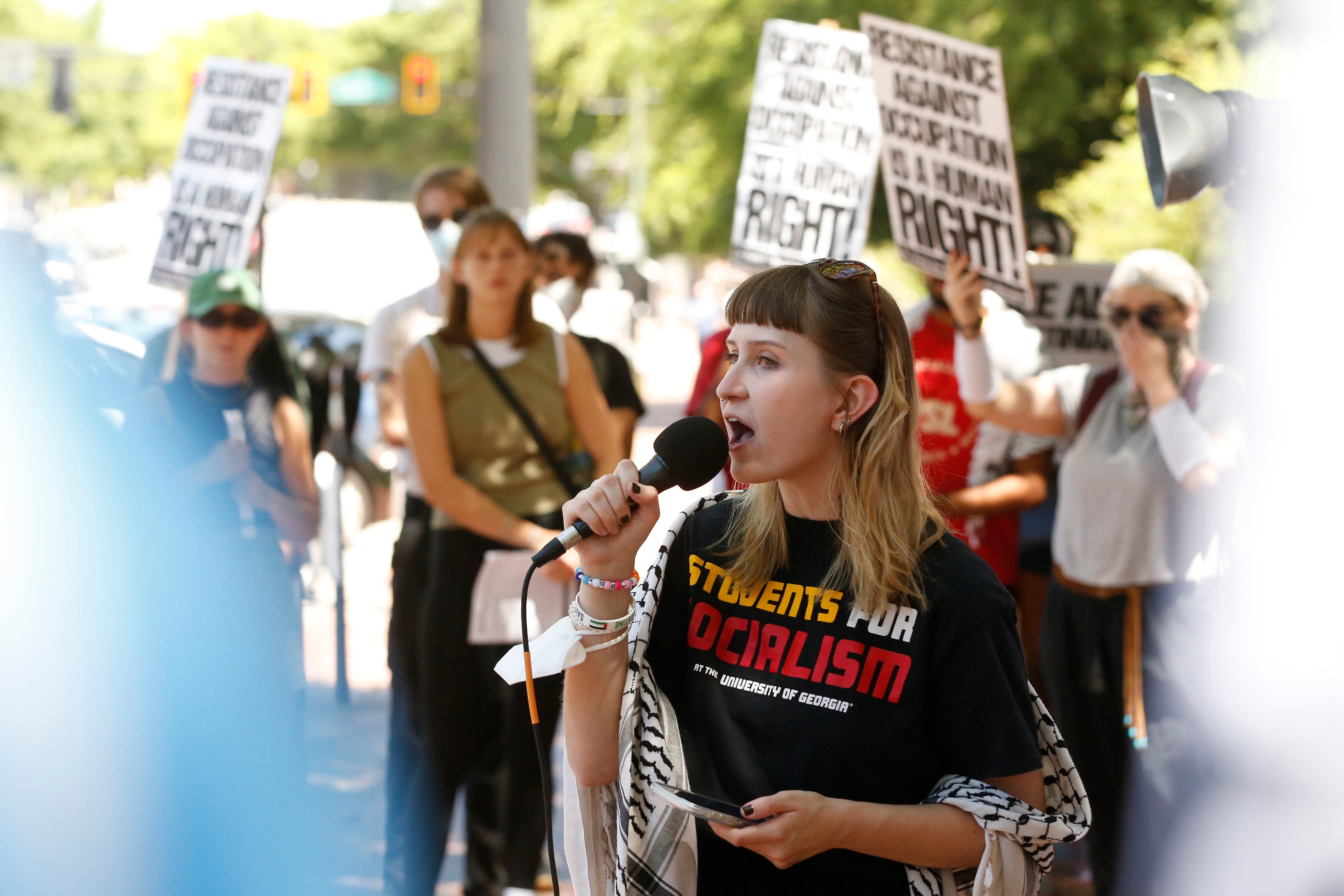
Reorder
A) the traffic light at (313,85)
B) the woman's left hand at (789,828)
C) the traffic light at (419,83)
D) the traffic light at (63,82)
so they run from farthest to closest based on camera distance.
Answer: the traffic light at (63,82)
the traffic light at (313,85)
the traffic light at (419,83)
the woman's left hand at (789,828)

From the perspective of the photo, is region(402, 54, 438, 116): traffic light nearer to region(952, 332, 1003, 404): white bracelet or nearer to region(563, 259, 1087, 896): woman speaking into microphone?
region(952, 332, 1003, 404): white bracelet

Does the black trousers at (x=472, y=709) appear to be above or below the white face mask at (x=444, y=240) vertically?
below

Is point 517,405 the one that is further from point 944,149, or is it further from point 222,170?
point 222,170

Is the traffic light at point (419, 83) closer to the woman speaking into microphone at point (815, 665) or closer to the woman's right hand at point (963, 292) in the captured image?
the woman's right hand at point (963, 292)

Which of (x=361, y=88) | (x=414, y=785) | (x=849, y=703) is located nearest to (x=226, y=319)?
(x=414, y=785)

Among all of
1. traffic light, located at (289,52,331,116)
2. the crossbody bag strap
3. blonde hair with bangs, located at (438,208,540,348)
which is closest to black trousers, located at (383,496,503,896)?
the crossbody bag strap

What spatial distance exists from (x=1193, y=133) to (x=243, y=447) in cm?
291

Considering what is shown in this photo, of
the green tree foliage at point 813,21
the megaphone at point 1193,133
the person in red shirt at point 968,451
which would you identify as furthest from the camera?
the green tree foliage at point 813,21

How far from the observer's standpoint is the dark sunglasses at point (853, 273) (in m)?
2.16

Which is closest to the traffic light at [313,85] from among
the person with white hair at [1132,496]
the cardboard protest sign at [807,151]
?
the cardboard protest sign at [807,151]

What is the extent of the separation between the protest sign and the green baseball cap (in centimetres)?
150

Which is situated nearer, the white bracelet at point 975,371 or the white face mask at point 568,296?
the white bracelet at point 975,371

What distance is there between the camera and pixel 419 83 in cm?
2603

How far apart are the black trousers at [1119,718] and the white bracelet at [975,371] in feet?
2.29
